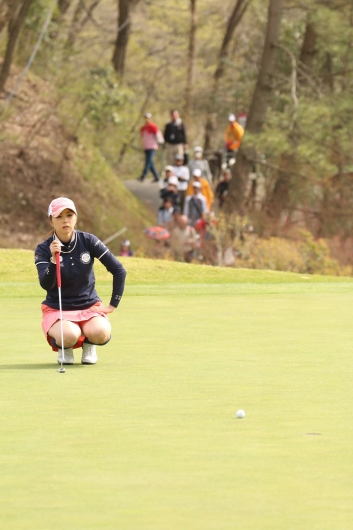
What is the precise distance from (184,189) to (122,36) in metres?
13.1

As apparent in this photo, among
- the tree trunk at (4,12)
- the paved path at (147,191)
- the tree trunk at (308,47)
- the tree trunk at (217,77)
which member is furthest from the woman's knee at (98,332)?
the tree trunk at (217,77)

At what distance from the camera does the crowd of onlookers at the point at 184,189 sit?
89.2ft

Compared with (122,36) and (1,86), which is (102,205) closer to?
(1,86)

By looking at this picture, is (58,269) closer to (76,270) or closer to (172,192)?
(76,270)

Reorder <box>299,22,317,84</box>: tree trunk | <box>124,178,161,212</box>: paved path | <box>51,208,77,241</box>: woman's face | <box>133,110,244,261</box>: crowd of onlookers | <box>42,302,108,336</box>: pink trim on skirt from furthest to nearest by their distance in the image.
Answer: <box>124,178,161,212</box>: paved path, <box>299,22,317,84</box>: tree trunk, <box>133,110,244,261</box>: crowd of onlookers, <box>42,302,108,336</box>: pink trim on skirt, <box>51,208,77,241</box>: woman's face

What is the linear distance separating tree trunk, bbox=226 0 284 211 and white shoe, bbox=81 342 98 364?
24.2 m

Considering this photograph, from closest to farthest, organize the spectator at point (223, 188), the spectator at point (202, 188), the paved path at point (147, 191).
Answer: the spectator at point (202, 188) < the spectator at point (223, 188) < the paved path at point (147, 191)

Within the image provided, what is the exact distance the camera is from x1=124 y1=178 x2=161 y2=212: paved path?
40000 millimetres

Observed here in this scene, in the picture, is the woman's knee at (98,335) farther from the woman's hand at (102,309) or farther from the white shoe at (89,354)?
the woman's hand at (102,309)

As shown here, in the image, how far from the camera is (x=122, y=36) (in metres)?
44.6

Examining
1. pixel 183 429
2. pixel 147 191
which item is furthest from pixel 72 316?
pixel 147 191

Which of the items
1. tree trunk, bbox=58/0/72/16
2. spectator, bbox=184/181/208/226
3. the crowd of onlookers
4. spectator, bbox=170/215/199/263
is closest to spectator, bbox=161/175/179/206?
the crowd of onlookers

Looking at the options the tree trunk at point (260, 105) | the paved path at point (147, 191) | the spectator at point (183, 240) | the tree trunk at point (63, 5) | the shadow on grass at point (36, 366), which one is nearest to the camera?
the shadow on grass at point (36, 366)

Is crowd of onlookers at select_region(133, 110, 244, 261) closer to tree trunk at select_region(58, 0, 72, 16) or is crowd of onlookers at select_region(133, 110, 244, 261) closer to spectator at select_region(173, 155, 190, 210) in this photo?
spectator at select_region(173, 155, 190, 210)
